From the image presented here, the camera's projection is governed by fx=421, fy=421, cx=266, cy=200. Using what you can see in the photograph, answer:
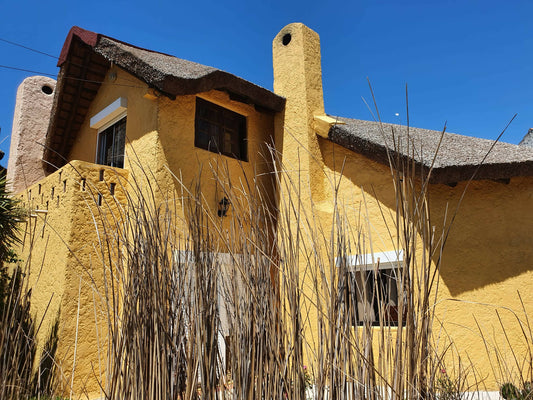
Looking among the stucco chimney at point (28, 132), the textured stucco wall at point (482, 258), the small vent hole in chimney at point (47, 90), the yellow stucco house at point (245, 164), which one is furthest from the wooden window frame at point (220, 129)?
the small vent hole in chimney at point (47, 90)

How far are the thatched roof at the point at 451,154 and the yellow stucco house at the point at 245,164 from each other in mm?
16

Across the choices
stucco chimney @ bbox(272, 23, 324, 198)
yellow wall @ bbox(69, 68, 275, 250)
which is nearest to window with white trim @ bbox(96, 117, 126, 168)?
yellow wall @ bbox(69, 68, 275, 250)

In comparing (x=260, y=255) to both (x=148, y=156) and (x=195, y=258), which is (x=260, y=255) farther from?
(x=148, y=156)

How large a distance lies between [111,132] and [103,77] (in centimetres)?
90

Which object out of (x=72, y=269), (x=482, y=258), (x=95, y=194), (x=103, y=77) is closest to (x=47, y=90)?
(x=103, y=77)

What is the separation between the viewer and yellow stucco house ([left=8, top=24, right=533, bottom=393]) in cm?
438

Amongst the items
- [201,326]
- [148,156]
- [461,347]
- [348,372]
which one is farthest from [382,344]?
[148,156]

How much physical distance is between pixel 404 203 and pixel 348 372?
544 millimetres

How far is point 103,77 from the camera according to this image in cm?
647

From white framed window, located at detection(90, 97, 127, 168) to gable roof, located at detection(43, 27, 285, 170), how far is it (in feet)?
1.52

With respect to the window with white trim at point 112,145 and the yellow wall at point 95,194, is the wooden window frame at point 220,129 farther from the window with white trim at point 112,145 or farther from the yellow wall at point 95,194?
the window with white trim at point 112,145

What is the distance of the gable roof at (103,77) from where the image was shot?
16.2 feet

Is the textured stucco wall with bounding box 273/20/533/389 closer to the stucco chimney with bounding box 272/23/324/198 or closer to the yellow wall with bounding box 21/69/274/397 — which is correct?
the stucco chimney with bounding box 272/23/324/198

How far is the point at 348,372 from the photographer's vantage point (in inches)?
50.8
